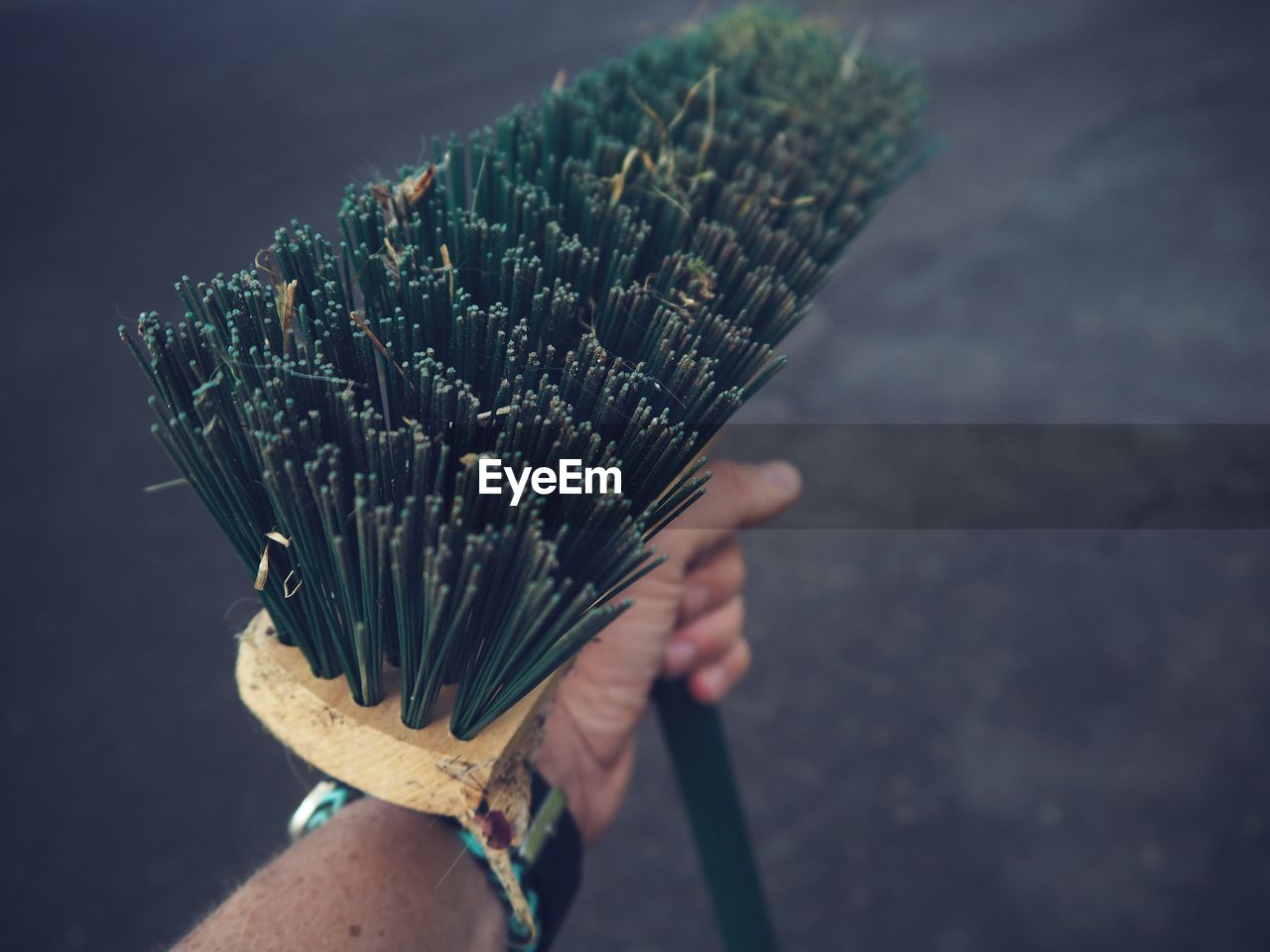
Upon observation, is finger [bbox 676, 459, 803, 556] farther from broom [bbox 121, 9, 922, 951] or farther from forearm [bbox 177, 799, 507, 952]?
forearm [bbox 177, 799, 507, 952]

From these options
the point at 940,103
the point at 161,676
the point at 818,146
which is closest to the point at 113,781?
the point at 161,676

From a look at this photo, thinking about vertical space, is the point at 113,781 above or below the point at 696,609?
below

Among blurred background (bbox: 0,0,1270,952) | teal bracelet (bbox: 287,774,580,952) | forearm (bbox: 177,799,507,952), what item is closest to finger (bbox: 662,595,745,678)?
teal bracelet (bbox: 287,774,580,952)

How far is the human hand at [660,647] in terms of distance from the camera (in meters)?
1.44

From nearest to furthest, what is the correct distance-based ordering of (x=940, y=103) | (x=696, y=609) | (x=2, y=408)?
(x=696, y=609), (x=2, y=408), (x=940, y=103)

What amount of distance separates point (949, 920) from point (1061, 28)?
5326 mm

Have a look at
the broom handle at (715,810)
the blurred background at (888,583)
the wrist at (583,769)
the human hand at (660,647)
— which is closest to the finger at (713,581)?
the human hand at (660,647)

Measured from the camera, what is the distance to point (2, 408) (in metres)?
3.76

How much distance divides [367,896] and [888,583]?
88.9 inches

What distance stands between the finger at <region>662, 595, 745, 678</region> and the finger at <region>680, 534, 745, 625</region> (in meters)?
0.02

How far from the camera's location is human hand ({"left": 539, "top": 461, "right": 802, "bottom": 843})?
144 centimetres

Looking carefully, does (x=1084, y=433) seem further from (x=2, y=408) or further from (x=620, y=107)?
(x=2, y=408)

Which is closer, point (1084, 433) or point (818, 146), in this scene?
point (818, 146)

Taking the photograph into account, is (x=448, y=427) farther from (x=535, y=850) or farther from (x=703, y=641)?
(x=703, y=641)
